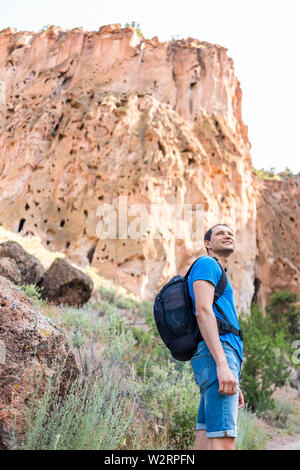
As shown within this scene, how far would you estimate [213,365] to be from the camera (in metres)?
2.15

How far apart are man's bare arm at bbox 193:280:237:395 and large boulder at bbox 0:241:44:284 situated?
17.6 feet

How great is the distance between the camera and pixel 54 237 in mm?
14500

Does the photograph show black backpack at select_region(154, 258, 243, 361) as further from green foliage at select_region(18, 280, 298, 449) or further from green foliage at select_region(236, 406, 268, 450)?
green foliage at select_region(236, 406, 268, 450)

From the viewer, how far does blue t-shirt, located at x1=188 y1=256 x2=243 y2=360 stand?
2.29 m

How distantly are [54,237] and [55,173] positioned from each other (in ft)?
9.14

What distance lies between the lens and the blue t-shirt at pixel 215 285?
2.29 meters

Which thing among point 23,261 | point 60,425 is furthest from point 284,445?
point 23,261

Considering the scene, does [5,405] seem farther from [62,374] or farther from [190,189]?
[190,189]

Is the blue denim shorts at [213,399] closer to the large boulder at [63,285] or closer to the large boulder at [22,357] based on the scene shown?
the large boulder at [22,357]

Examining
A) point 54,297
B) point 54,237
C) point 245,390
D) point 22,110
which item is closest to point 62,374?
point 54,297

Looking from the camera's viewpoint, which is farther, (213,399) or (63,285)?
(63,285)

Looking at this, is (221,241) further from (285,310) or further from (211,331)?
(285,310)

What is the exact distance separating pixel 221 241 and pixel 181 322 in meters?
0.66

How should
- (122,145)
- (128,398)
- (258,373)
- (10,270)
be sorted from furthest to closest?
1. (122,145)
2. (258,373)
3. (10,270)
4. (128,398)
